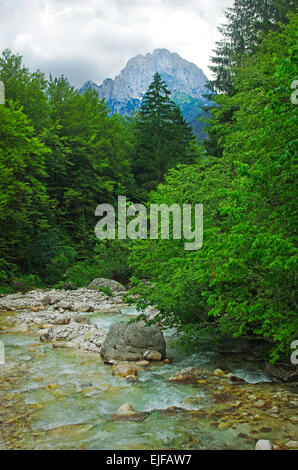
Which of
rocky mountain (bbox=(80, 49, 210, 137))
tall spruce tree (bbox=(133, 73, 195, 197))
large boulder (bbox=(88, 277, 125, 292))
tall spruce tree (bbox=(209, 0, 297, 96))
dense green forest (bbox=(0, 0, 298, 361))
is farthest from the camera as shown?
rocky mountain (bbox=(80, 49, 210, 137))

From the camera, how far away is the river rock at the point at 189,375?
6.11 m

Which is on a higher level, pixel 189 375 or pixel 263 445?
pixel 263 445

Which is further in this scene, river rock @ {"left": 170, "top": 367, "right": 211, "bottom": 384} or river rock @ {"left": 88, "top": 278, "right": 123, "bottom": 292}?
river rock @ {"left": 88, "top": 278, "right": 123, "bottom": 292}

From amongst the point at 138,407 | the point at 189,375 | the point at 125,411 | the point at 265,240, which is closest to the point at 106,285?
the point at 189,375

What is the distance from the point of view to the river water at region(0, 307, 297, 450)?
409cm

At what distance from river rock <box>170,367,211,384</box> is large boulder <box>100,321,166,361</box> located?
3.11 ft

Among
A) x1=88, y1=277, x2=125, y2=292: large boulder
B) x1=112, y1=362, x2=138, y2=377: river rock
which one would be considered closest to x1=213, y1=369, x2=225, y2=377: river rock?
x1=112, y1=362, x2=138, y2=377: river rock

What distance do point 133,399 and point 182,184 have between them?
497 cm

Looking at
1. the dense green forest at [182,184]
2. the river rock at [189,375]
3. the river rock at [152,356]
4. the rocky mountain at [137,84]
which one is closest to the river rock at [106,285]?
the dense green forest at [182,184]

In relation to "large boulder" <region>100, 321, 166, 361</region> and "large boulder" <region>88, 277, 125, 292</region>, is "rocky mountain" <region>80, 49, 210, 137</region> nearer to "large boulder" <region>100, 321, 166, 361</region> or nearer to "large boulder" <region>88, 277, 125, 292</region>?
"large boulder" <region>88, 277, 125, 292</region>

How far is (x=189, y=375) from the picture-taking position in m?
6.28

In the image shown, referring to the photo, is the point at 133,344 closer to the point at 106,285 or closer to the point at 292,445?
the point at 292,445

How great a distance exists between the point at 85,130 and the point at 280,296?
24246 mm

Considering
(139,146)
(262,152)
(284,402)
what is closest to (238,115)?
(262,152)
